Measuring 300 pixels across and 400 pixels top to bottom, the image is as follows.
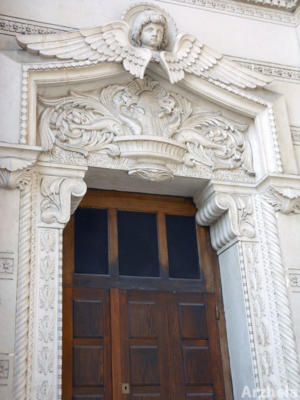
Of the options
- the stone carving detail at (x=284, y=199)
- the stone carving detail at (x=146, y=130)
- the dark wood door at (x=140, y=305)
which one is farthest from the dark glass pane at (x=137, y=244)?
the stone carving detail at (x=284, y=199)

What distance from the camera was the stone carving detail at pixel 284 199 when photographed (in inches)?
214

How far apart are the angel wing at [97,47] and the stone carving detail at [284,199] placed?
1.58m

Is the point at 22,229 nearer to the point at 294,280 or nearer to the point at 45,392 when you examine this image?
the point at 45,392

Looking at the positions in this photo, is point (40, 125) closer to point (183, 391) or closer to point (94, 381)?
point (94, 381)

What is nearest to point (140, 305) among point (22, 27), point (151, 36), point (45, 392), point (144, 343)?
point (144, 343)

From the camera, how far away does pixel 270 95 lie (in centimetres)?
600

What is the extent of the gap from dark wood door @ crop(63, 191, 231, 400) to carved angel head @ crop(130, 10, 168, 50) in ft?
4.70

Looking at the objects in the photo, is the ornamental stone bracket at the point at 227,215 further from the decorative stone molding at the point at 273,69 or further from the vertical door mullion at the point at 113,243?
the decorative stone molding at the point at 273,69

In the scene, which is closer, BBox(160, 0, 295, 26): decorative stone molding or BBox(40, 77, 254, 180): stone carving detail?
BBox(40, 77, 254, 180): stone carving detail

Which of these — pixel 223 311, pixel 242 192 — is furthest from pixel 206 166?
pixel 223 311

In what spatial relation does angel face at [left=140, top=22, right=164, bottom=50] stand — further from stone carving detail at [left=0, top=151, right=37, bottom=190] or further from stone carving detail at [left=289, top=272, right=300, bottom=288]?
stone carving detail at [left=289, top=272, right=300, bottom=288]

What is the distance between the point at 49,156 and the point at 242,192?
178 centimetres

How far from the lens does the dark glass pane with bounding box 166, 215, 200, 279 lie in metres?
5.54

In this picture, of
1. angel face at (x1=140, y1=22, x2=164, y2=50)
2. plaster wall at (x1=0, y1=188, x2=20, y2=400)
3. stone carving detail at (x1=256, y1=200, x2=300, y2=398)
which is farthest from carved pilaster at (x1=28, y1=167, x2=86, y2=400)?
stone carving detail at (x1=256, y1=200, x2=300, y2=398)
